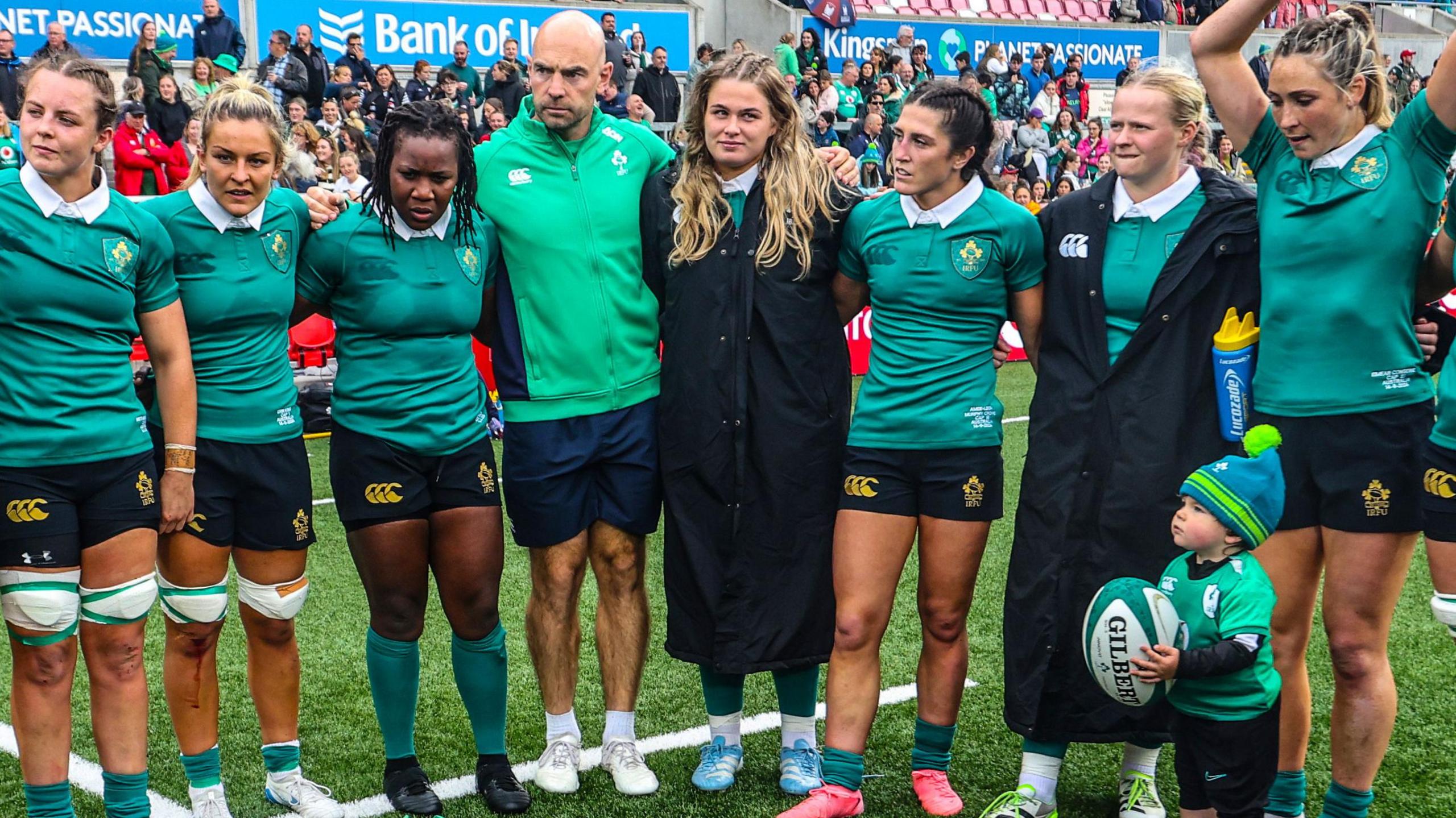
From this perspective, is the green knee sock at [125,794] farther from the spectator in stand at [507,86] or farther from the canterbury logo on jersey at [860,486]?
the spectator in stand at [507,86]

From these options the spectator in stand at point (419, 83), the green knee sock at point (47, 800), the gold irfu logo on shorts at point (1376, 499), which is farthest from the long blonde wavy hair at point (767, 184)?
the spectator in stand at point (419, 83)

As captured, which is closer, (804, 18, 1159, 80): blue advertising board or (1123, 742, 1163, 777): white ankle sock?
(1123, 742, 1163, 777): white ankle sock

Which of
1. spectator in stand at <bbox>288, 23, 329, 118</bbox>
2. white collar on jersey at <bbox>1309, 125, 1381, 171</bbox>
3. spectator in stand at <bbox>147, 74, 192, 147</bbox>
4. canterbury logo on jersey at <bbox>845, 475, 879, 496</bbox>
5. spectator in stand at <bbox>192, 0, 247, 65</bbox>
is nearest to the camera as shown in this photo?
white collar on jersey at <bbox>1309, 125, 1381, 171</bbox>

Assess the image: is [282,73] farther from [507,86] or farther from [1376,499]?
[1376,499]

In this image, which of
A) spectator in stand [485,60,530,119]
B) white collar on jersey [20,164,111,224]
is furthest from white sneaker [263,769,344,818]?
spectator in stand [485,60,530,119]

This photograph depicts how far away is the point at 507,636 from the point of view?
20.0ft

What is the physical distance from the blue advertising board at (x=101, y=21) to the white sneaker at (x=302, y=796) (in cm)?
1540

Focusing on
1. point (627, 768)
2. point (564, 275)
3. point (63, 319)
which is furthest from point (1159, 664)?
point (63, 319)

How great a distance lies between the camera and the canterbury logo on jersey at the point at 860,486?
13.4ft

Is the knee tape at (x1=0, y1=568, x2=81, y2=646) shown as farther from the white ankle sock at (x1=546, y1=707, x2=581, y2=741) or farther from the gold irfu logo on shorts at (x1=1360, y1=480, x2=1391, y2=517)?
the gold irfu logo on shorts at (x1=1360, y1=480, x2=1391, y2=517)

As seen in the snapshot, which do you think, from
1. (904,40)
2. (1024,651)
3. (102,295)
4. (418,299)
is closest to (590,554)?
(418,299)

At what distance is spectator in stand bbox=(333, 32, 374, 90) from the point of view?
17953 millimetres

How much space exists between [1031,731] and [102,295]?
2824mm

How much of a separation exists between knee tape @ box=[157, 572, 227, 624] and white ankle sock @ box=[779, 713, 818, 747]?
177 cm
